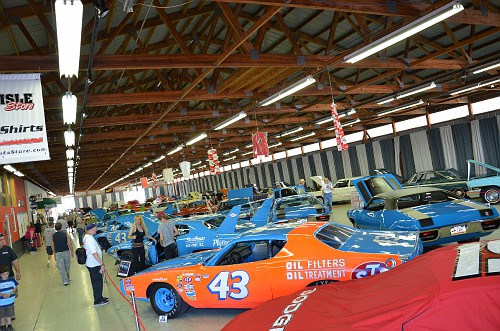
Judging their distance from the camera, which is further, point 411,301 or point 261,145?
point 261,145

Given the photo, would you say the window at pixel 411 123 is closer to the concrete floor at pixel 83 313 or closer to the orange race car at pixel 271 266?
the concrete floor at pixel 83 313

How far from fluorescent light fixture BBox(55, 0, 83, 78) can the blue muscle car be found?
5.97m

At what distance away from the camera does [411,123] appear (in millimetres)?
29109

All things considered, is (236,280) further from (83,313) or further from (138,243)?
(138,243)

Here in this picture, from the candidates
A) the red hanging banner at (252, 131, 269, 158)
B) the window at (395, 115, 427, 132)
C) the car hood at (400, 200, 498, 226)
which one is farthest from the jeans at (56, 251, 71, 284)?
the window at (395, 115, 427, 132)

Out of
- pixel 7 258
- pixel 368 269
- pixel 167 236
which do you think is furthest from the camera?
pixel 167 236

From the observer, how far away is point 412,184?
18219 millimetres

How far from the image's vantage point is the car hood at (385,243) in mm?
5453

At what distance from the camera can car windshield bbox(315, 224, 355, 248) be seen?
5.84 meters

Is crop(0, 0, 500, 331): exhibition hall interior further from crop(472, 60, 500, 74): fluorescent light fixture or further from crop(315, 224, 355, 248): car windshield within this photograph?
crop(472, 60, 500, 74): fluorescent light fixture

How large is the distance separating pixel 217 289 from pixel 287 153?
1534 inches

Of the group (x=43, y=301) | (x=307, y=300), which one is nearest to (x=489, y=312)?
(x=307, y=300)

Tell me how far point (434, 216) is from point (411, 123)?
76.6 feet

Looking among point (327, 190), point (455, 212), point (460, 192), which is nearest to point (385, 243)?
point (455, 212)
